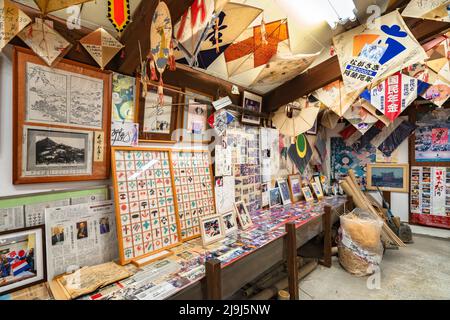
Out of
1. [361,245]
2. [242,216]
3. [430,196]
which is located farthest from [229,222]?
[430,196]

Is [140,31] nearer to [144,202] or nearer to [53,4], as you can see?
[53,4]

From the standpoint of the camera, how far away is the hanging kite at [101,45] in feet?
3.88

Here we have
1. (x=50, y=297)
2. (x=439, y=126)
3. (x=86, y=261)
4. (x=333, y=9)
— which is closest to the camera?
(x=50, y=297)

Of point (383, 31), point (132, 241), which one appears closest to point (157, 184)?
point (132, 241)

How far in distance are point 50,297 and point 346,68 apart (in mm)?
2519

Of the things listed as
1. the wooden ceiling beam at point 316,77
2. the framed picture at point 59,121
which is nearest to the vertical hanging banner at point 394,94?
the wooden ceiling beam at point 316,77

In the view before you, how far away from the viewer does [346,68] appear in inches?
73.6

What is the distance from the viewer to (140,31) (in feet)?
3.85

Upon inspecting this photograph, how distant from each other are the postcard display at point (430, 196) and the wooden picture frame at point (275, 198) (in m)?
2.73

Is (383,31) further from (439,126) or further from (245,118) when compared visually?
(439,126)

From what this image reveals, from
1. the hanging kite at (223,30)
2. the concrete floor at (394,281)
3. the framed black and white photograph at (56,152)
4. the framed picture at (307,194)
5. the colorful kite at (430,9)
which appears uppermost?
the colorful kite at (430,9)

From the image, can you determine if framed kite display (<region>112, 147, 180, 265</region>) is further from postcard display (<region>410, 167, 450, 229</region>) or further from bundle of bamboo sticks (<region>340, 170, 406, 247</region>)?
postcard display (<region>410, 167, 450, 229</region>)

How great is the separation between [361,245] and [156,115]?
8.00 feet

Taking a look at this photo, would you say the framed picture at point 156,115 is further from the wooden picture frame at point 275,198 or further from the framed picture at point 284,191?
the framed picture at point 284,191
